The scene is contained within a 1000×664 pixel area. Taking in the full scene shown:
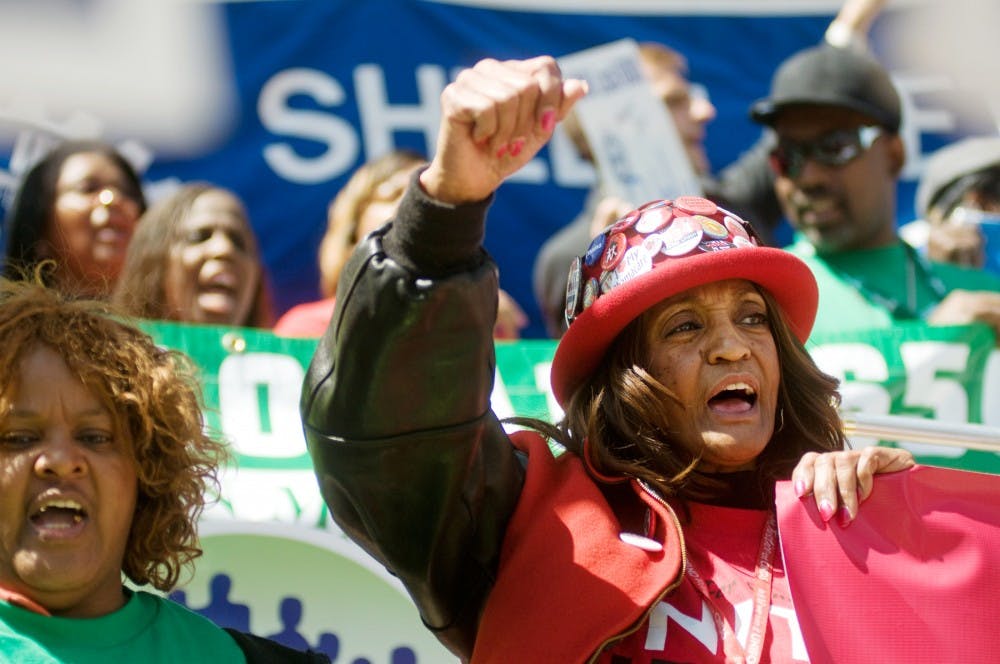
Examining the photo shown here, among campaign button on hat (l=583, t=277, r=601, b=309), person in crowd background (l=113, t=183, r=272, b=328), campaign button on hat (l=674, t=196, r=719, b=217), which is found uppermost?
person in crowd background (l=113, t=183, r=272, b=328)

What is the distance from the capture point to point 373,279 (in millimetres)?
2260

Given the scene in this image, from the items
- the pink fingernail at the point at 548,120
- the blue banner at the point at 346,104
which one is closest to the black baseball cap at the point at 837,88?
the blue banner at the point at 346,104

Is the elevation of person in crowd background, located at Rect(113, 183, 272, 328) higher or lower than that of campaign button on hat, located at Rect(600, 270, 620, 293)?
higher

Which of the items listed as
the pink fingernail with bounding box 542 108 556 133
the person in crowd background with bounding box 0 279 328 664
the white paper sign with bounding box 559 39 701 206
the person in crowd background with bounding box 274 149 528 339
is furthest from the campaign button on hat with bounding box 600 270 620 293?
the white paper sign with bounding box 559 39 701 206

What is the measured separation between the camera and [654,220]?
109 inches

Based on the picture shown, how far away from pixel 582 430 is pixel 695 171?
284 centimetres

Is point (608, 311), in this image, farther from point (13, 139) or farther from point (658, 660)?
point (13, 139)

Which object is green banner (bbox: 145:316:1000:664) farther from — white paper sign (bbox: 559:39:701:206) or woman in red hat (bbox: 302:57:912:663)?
woman in red hat (bbox: 302:57:912:663)

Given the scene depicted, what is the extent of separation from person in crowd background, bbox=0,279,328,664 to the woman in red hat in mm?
413

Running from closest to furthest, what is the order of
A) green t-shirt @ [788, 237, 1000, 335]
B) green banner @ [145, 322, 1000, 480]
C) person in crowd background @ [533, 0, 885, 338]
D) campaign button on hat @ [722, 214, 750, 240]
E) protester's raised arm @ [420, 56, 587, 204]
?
protester's raised arm @ [420, 56, 587, 204] < campaign button on hat @ [722, 214, 750, 240] < green banner @ [145, 322, 1000, 480] < green t-shirt @ [788, 237, 1000, 335] < person in crowd background @ [533, 0, 885, 338]

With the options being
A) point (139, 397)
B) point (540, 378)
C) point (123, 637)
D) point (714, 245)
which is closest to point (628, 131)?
point (540, 378)

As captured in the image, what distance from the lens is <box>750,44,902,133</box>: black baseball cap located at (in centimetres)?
474

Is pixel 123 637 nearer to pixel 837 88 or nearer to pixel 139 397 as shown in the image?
pixel 139 397

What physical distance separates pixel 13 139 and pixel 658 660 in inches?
163
